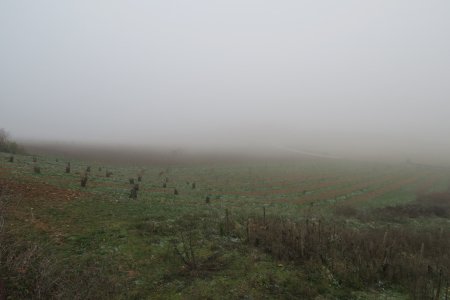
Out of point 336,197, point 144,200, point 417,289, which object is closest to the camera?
A: point 417,289

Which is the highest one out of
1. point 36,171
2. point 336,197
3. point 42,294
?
point 36,171

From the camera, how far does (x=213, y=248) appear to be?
13.3 meters

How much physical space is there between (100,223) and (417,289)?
1588cm

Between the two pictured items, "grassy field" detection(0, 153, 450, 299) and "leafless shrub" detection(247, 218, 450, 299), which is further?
"leafless shrub" detection(247, 218, 450, 299)

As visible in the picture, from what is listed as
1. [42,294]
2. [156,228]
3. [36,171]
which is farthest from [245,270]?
[36,171]

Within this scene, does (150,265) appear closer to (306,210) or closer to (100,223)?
(100,223)

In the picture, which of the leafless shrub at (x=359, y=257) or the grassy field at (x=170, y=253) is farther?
the leafless shrub at (x=359, y=257)

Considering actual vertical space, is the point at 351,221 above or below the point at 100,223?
below

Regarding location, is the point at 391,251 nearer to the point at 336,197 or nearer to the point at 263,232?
the point at 263,232

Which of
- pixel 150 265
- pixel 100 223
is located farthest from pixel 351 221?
pixel 100 223

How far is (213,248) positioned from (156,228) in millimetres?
3898

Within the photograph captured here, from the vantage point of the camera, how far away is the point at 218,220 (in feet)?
58.8

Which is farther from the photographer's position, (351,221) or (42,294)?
(351,221)

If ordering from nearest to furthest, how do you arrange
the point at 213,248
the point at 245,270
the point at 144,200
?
the point at 245,270, the point at 213,248, the point at 144,200
